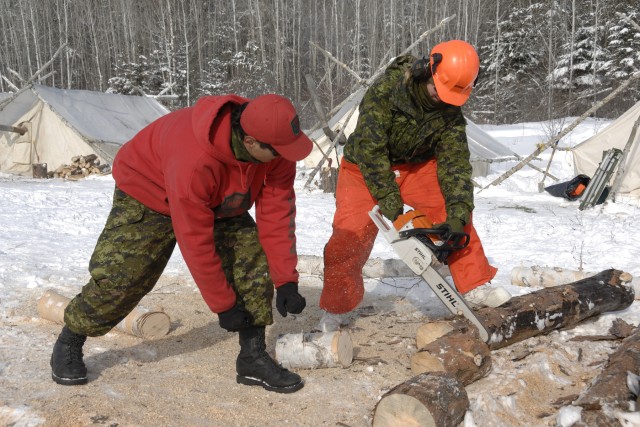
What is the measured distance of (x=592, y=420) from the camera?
2.41m

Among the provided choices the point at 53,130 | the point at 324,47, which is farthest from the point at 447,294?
the point at 324,47

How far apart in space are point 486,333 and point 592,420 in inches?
35.1

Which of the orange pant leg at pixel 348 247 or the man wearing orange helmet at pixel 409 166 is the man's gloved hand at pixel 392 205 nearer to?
the man wearing orange helmet at pixel 409 166

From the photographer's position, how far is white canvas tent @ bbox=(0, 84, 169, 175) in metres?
15.5

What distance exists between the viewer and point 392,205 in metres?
3.55

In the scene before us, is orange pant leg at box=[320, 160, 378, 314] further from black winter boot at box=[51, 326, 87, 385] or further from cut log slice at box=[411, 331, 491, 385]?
black winter boot at box=[51, 326, 87, 385]

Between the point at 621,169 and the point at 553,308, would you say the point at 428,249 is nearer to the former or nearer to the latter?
the point at 553,308

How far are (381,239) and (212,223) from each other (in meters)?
5.00

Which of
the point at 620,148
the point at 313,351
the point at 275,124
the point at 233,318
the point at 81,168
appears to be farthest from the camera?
the point at 81,168

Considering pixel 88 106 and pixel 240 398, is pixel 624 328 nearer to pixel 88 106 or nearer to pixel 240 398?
pixel 240 398

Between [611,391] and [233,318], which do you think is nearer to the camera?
[611,391]

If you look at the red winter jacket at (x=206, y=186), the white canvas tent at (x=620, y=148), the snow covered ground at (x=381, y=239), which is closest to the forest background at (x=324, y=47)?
the white canvas tent at (x=620, y=148)

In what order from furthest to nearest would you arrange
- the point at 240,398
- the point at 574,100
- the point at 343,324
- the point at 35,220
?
the point at 574,100 → the point at 35,220 → the point at 343,324 → the point at 240,398

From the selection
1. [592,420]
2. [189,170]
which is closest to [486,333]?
[592,420]
